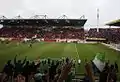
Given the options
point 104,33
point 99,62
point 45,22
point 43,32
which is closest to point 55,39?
point 43,32

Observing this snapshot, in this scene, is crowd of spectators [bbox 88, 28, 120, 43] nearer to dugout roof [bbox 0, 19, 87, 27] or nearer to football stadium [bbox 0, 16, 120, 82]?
football stadium [bbox 0, 16, 120, 82]

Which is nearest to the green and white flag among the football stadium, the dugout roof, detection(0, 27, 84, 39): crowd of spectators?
the football stadium

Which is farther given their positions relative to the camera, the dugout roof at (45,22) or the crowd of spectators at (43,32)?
the crowd of spectators at (43,32)

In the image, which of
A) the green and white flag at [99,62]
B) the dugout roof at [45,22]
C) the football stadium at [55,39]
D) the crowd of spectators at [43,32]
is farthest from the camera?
the crowd of spectators at [43,32]

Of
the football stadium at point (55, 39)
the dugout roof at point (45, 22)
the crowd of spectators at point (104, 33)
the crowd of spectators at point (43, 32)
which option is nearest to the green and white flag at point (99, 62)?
the football stadium at point (55, 39)

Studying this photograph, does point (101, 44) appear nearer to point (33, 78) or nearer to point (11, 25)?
point (11, 25)

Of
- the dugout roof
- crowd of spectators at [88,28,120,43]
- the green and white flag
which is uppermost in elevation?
the dugout roof

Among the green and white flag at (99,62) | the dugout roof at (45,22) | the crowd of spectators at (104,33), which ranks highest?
the dugout roof at (45,22)

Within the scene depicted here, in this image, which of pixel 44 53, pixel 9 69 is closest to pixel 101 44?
pixel 44 53

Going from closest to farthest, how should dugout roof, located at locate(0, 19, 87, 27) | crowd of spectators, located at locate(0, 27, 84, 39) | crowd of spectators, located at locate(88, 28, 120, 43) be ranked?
1. crowd of spectators, located at locate(88, 28, 120, 43)
2. dugout roof, located at locate(0, 19, 87, 27)
3. crowd of spectators, located at locate(0, 27, 84, 39)

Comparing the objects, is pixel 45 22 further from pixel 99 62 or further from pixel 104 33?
pixel 99 62

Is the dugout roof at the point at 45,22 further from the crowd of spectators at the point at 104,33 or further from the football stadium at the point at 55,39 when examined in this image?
the crowd of spectators at the point at 104,33

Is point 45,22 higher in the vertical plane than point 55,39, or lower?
higher

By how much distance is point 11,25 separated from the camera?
18.9 m
